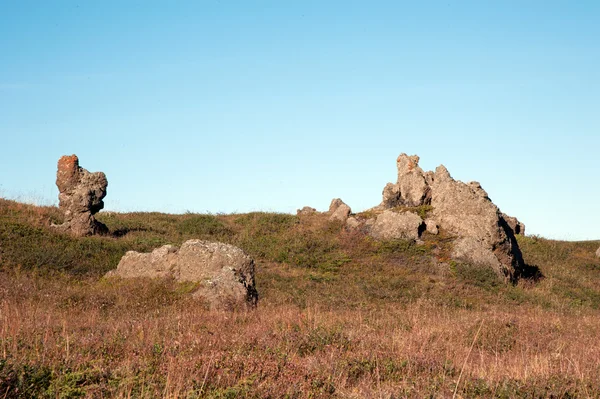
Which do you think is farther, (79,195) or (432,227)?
(432,227)

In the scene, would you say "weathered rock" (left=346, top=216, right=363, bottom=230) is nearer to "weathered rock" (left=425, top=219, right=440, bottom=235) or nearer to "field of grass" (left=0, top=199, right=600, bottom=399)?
"field of grass" (left=0, top=199, right=600, bottom=399)

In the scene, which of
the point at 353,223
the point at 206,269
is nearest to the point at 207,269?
the point at 206,269

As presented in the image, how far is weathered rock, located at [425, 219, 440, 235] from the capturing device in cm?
3259

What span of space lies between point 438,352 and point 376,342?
117 centimetres

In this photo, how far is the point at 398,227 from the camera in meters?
32.8

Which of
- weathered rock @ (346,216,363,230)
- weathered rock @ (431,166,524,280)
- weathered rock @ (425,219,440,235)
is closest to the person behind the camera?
weathered rock @ (431,166,524,280)

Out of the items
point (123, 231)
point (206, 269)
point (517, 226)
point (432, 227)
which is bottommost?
point (206, 269)

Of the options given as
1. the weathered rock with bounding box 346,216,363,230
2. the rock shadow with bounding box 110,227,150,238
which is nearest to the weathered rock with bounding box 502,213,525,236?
the weathered rock with bounding box 346,216,363,230

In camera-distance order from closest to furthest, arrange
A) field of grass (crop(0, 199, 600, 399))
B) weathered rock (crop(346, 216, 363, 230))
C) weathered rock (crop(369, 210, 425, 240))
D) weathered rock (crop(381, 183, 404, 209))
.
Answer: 1. field of grass (crop(0, 199, 600, 399))
2. weathered rock (crop(369, 210, 425, 240))
3. weathered rock (crop(346, 216, 363, 230))
4. weathered rock (crop(381, 183, 404, 209))

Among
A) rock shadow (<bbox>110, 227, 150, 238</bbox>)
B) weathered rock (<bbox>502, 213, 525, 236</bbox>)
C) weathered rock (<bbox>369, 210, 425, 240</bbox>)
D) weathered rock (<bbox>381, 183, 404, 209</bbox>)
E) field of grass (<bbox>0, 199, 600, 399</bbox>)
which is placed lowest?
field of grass (<bbox>0, 199, 600, 399</bbox>)

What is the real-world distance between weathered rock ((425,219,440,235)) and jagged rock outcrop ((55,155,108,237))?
18590mm

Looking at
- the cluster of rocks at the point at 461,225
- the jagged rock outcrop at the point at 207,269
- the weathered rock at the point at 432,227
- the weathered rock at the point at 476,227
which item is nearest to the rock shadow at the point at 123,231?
the jagged rock outcrop at the point at 207,269

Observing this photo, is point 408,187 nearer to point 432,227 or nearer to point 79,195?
point 432,227

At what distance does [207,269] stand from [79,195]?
16.3m
